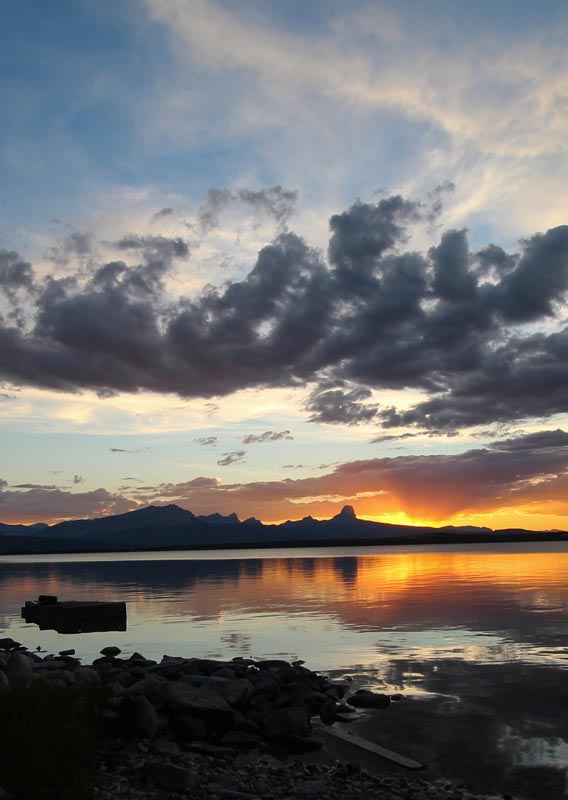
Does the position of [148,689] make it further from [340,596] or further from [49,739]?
[340,596]

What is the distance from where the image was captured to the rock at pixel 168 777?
12.8 metres

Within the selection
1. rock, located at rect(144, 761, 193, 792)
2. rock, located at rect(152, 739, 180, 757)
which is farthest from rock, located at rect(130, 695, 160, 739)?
rock, located at rect(144, 761, 193, 792)

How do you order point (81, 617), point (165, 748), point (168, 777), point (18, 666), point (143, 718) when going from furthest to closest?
point (81, 617) < point (18, 666) < point (143, 718) < point (165, 748) < point (168, 777)

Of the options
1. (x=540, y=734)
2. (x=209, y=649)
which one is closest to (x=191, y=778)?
(x=540, y=734)

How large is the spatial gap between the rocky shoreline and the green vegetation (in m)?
0.58

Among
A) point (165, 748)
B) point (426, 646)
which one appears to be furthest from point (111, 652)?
point (165, 748)

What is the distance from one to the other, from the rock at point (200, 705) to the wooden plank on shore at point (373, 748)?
2795mm

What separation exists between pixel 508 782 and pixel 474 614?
31.2 meters

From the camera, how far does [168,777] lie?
12.9 metres

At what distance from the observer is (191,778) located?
13.0 meters

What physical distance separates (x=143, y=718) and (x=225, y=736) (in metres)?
2.05

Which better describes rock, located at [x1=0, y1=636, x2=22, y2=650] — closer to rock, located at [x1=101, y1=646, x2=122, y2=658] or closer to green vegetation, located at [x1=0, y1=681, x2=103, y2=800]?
rock, located at [x1=101, y1=646, x2=122, y2=658]

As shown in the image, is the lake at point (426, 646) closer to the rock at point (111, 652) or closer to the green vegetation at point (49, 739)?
the rock at point (111, 652)

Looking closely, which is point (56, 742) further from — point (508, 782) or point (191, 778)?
point (508, 782)
